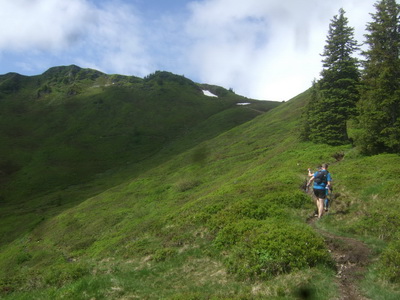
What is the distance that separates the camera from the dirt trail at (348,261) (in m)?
9.60

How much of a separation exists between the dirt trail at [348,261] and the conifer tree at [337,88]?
76.5ft

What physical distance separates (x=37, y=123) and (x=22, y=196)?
67009mm

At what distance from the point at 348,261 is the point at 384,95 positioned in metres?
20.0

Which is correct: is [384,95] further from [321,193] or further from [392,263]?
[392,263]

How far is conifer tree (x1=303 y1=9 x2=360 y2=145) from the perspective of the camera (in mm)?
34844

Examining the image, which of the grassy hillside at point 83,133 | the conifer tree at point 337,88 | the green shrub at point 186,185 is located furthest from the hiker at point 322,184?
the grassy hillside at point 83,133

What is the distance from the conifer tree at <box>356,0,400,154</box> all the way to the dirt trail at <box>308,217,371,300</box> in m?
15.4

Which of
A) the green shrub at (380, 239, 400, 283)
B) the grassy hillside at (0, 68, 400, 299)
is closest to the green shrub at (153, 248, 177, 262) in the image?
the grassy hillside at (0, 68, 400, 299)

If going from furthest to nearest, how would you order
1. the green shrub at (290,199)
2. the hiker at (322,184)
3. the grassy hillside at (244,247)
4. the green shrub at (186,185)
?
the green shrub at (186,185), the green shrub at (290,199), the hiker at (322,184), the grassy hillside at (244,247)

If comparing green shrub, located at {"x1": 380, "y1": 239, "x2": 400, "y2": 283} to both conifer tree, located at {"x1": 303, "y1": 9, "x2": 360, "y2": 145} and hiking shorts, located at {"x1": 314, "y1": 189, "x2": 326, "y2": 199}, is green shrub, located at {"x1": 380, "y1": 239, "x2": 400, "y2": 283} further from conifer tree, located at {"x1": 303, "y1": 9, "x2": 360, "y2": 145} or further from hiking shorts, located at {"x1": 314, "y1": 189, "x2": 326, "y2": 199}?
conifer tree, located at {"x1": 303, "y1": 9, "x2": 360, "y2": 145}

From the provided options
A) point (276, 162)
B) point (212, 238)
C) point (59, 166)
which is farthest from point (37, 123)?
point (212, 238)

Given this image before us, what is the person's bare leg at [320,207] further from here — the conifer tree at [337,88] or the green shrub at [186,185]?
the green shrub at [186,185]

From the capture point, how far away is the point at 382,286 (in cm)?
938

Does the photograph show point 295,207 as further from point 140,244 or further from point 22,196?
point 22,196
